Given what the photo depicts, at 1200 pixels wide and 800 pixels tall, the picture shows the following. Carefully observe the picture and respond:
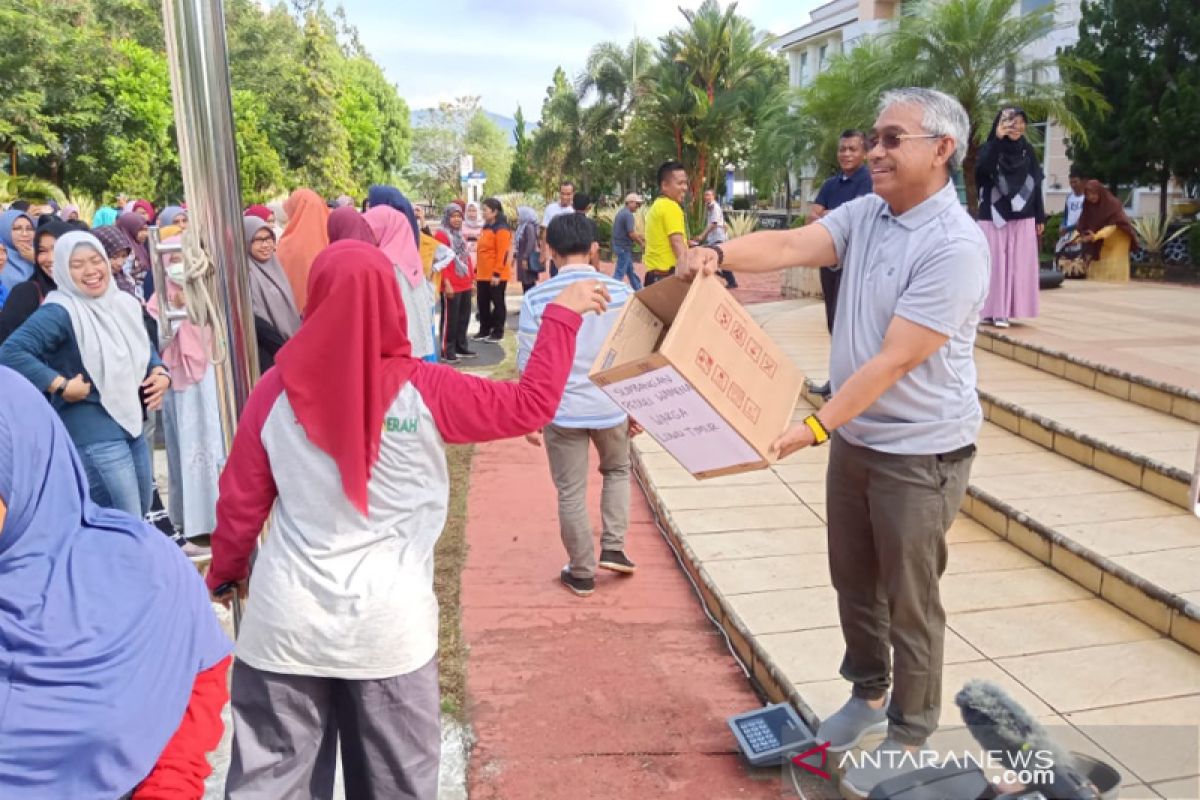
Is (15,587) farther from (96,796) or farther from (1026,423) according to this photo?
(1026,423)

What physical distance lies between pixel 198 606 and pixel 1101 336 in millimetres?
7297

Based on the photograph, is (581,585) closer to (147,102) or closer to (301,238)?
(301,238)

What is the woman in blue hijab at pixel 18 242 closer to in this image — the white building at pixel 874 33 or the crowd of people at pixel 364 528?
the crowd of people at pixel 364 528

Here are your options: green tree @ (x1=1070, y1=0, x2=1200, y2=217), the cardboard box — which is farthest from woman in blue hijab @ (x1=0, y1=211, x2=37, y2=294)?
green tree @ (x1=1070, y1=0, x2=1200, y2=217)

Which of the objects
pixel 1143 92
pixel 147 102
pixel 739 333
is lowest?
pixel 739 333

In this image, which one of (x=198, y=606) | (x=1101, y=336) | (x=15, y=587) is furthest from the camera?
(x=1101, y=336)

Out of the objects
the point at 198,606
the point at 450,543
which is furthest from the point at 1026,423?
the point at 198,606

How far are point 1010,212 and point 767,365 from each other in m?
5.43

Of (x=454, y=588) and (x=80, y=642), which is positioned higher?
(x=80, y=642)

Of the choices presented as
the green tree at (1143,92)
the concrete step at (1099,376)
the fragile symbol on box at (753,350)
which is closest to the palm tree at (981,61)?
the green tree at (1143,92)

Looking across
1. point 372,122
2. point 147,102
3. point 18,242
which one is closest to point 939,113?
point 18,242

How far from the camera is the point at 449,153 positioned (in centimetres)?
6475

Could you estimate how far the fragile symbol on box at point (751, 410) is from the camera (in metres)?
2.56

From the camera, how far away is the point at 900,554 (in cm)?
268
